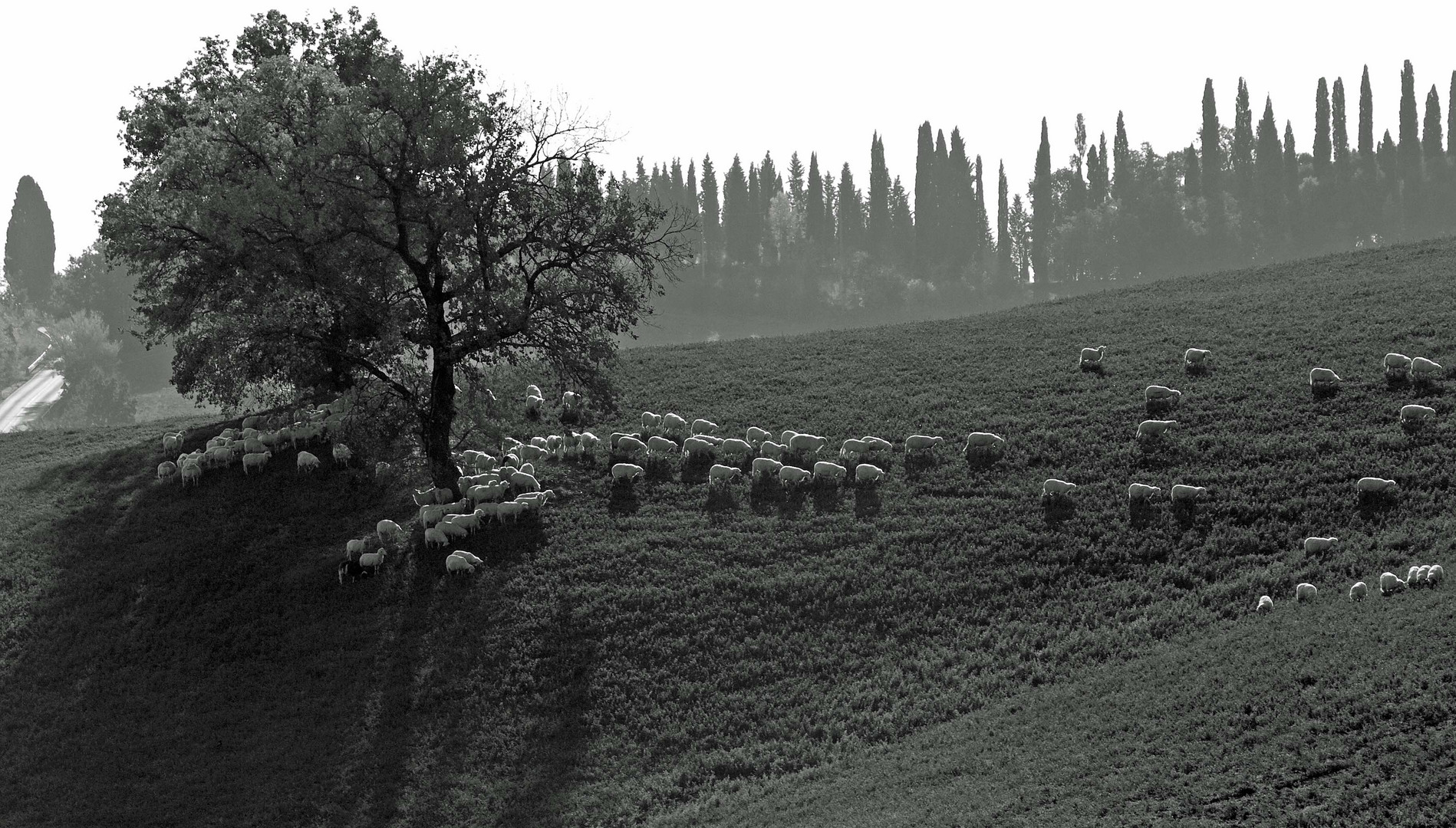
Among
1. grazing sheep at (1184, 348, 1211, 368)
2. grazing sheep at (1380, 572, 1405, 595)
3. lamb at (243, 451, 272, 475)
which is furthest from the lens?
grazing sheep at (1184, 348, 1211, 368)

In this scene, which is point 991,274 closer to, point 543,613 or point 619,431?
point 619,431

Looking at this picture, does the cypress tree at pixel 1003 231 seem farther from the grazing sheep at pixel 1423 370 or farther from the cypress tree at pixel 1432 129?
the grazing sheep at pixel 1423 370

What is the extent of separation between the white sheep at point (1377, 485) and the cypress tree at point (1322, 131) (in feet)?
391

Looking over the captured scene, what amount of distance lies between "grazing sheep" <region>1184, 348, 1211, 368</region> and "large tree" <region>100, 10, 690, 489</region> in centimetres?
1560

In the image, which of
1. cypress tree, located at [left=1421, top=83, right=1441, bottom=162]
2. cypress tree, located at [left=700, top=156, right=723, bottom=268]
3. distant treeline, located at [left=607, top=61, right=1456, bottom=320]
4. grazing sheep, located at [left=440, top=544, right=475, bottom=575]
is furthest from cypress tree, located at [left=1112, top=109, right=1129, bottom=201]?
grazing sheep, located at [left=440, top=544, right=475, bottom=575]

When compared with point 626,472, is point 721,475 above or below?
below

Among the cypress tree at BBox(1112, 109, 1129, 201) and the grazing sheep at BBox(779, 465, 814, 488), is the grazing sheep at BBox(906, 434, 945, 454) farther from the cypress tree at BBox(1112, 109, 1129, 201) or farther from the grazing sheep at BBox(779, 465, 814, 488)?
the cypress tree at BBox(1112, 109, 1129, 201)

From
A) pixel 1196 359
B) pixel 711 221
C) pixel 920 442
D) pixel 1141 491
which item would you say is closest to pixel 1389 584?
pixel 1141 491

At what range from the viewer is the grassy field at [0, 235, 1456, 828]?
17.2 m

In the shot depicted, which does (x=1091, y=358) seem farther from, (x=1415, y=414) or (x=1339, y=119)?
(x=1339, y=119)

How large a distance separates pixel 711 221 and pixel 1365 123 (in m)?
81.8

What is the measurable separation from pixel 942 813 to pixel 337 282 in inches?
796

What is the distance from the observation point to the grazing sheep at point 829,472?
2975 centimetres

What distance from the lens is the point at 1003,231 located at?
14725 centimetres
